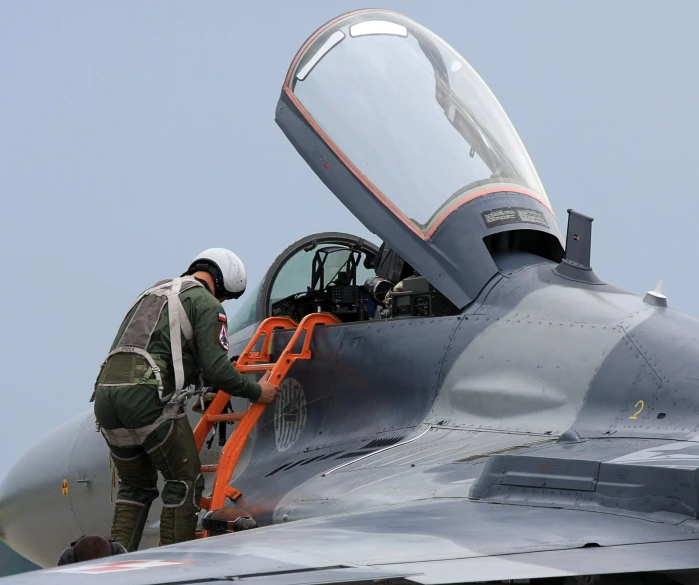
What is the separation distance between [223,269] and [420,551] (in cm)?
335

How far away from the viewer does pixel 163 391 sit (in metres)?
5.80

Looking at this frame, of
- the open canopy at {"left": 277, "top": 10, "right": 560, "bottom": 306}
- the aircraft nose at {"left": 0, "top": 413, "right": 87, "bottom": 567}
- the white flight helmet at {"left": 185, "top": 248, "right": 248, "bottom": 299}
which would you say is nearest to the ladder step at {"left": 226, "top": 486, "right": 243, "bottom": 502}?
the white flight helmet at {"left": 185, "top": 248, "right": 248, "bottom": 299}

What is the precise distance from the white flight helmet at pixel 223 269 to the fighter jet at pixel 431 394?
41 cm

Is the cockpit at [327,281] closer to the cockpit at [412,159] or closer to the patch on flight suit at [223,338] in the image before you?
the cockpit at [412,159]

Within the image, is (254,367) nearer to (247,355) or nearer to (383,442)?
(247,355)

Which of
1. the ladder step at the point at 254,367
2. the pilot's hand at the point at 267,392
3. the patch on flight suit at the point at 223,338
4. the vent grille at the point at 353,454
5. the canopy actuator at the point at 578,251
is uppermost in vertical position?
the canopy actuator at the point at 578,251

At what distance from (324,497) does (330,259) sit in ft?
8.15

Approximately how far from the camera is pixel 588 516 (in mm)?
3879

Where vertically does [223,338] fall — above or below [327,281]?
below

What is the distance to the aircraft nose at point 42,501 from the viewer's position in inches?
292

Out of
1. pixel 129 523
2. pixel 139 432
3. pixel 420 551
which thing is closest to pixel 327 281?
pixel 139 432

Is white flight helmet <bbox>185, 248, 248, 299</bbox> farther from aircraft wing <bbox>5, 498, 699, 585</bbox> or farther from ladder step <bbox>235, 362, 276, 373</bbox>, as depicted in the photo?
aircraft wing <bbox>5, 498, 699, 585</bbox>


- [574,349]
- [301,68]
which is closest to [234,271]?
[301,68]

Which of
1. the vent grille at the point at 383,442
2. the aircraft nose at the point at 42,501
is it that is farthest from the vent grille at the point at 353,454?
the aircraft nose at the point at 42,501
